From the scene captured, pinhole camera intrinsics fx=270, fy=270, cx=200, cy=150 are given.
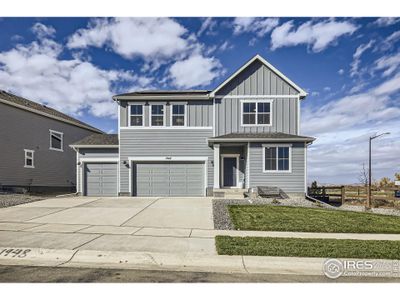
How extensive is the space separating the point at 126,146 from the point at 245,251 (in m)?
13.3

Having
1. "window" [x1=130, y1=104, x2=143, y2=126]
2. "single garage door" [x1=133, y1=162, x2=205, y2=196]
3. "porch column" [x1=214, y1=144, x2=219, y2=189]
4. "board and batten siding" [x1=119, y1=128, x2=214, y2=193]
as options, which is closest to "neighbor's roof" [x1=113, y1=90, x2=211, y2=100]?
"window" [x1=130, y1=104, x2=143, y2=126]

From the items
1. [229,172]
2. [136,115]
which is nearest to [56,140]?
[136,115]

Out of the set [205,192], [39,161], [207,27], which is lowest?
[205,192]

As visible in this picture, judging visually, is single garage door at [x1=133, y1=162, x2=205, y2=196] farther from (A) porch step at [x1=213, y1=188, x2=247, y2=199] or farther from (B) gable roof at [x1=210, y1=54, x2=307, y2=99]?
(B) gable roof at [x1=210, y1=54, x2=307, y2=99]

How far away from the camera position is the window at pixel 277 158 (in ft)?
52.8

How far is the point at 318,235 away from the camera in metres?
7.82

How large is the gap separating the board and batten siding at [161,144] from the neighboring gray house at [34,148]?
8.20 m

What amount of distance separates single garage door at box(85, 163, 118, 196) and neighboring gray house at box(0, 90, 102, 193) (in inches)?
211

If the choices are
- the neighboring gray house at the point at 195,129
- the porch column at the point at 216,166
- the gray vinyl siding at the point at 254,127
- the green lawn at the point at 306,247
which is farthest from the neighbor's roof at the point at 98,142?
the green lawn at the point at 306,247

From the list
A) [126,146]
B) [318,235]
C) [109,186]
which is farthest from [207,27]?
[109,186]

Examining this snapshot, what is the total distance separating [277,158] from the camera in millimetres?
16109

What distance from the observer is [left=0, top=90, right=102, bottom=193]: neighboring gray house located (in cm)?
1889

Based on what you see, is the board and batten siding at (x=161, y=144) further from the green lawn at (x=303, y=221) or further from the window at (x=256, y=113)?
the green lawn at (x=303, y=221)

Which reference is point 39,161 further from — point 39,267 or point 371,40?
point 371,40
